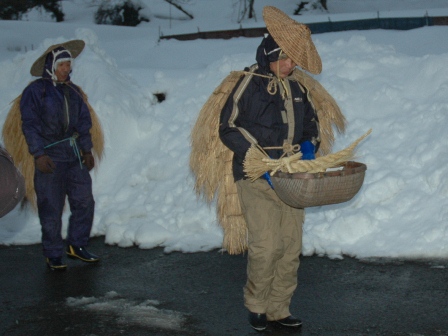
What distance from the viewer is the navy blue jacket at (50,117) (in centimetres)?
704

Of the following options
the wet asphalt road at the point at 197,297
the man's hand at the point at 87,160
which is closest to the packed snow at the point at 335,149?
the wet asphalt road at the point at 197,297

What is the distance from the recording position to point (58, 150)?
7.18 m

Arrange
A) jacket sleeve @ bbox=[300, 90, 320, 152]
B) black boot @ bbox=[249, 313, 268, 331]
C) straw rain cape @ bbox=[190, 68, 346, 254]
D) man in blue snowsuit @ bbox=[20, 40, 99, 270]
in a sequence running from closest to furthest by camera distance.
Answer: black boot @ bbox=[249, 313, 268, 331] → jacket sleeve @ bbox=[300, 90, 320, 152] → straw rain cape @ bbox=[190, 68, 346, 254] → man in blue snowsuit @ bbox=[20, 40, 99, 270]

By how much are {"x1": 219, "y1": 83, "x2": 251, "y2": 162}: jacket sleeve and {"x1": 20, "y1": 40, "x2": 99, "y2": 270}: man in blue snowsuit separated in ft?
7.06

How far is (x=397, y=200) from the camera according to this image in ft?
25.1

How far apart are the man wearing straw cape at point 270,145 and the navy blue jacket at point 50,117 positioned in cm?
219

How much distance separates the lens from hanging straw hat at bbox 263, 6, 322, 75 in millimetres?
5188

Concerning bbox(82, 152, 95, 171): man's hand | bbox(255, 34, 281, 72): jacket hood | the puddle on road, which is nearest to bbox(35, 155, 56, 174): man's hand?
bbox(82, 152, 95, 171): man's hand

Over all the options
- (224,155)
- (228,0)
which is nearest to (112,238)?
(224,155)

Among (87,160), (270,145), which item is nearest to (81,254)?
(87,160)

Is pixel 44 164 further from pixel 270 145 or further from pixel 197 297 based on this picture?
pixel 270 145

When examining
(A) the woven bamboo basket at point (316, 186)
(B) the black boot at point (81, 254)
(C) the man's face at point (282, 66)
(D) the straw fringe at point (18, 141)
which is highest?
(C) the man's face at point (282, 66)

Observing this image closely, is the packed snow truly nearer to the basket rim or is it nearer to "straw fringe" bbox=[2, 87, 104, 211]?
"straw fringe" bbox=[2, 87, 104, 211]

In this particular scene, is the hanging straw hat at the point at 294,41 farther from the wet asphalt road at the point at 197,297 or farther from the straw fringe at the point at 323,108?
the wet asphalt road at the point at 197,297
